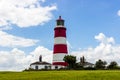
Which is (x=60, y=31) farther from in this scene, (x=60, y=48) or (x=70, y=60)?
(x=70, y=60)

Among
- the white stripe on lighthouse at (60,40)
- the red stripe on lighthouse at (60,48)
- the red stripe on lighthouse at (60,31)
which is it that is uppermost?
the red stripe on lighthouse at (60,31)

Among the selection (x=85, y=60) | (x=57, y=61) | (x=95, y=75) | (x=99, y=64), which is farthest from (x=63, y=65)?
(x=95, y=75)

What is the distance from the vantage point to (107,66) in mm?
104688

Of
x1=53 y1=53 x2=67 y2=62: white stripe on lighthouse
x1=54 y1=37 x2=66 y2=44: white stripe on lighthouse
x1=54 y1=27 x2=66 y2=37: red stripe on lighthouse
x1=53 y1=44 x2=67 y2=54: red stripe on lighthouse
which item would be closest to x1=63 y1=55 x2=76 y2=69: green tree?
x1=53 y1=53 x2=67 y2=62: white stripe on lighthouse

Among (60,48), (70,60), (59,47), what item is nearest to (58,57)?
(60,48)

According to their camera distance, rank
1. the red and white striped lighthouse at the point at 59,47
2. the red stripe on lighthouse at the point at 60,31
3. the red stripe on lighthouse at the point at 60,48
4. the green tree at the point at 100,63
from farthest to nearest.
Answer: the red stripe on lighthouse at the point at 60,31
the red and white striped lighthouse at the point at 59,47
the red stripe on lighthouse at the point at 60,48
the green tree at the point at 100,63

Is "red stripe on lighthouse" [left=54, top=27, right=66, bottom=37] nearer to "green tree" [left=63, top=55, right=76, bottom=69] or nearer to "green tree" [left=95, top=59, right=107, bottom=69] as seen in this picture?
"green tree" [left=63, top=55, right=76, bottom=69]

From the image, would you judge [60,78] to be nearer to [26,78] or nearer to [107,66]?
[26,78]

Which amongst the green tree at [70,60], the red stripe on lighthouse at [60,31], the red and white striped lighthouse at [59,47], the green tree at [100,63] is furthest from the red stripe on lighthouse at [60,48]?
the green tree at [100,63]

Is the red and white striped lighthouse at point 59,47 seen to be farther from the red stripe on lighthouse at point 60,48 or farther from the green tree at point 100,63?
the green tree at point 100,63

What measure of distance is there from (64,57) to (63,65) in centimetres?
413

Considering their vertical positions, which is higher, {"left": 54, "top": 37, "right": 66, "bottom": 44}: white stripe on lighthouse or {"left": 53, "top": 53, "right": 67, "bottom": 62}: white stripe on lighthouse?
{"left": 54, "top": 37, "right": 66, "bottom": 44}: white stripe on lighthouse

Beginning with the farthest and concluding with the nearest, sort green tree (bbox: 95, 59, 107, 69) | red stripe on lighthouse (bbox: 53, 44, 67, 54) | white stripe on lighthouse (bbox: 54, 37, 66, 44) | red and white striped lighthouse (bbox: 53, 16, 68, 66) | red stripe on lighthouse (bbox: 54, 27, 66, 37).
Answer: red stripe on lighthouse (bbox: 54, 27, 66, 37)
white stripe on lighthouse (bbox: 54, 37, 66, 44)
red and white striped lighthouse (bbox: 53, 16, 68, 66)
red stripe on lighthouse (bbox: 53, 44, 67, 54)
green tree (bbox: 95, 59, 107, 69)

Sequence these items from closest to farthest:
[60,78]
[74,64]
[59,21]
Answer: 1. [60,78]
2. [74,64]
3. [59,21]
